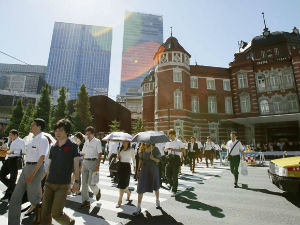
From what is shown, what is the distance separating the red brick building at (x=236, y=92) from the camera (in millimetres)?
25953

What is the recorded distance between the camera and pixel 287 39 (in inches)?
1158

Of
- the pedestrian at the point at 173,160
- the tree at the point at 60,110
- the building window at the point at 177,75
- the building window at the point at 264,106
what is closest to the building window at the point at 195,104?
the building window at the point at 177,75

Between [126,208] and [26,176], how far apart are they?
8.17 feet

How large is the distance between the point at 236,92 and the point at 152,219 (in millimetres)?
28616

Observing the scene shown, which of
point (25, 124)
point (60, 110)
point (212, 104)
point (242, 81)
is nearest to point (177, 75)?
point (212, 104)

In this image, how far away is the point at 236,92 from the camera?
28719mm

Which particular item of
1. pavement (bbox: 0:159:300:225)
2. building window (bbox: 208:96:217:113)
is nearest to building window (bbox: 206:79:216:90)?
building window (bbox: 208:96:217:113)

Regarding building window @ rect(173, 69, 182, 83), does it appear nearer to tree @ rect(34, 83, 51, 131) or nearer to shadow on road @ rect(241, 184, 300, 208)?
shadow on road @ rect(241, 184, 300, 208)

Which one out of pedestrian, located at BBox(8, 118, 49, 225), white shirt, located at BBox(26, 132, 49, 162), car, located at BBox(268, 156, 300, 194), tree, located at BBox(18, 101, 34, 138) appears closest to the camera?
pedestrian, located at BBox(8, 118, 49, 225)

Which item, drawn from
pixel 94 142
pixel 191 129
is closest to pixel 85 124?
pixel 191 129

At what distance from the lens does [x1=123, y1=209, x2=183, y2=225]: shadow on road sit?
149 inches

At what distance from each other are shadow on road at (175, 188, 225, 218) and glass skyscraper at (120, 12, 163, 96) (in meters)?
126

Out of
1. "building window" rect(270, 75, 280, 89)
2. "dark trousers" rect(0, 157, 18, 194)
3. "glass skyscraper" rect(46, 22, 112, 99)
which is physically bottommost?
"dark trousers" rect(0, 157, 18, 194)

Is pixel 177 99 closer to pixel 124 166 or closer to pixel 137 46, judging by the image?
pixel 124 166
